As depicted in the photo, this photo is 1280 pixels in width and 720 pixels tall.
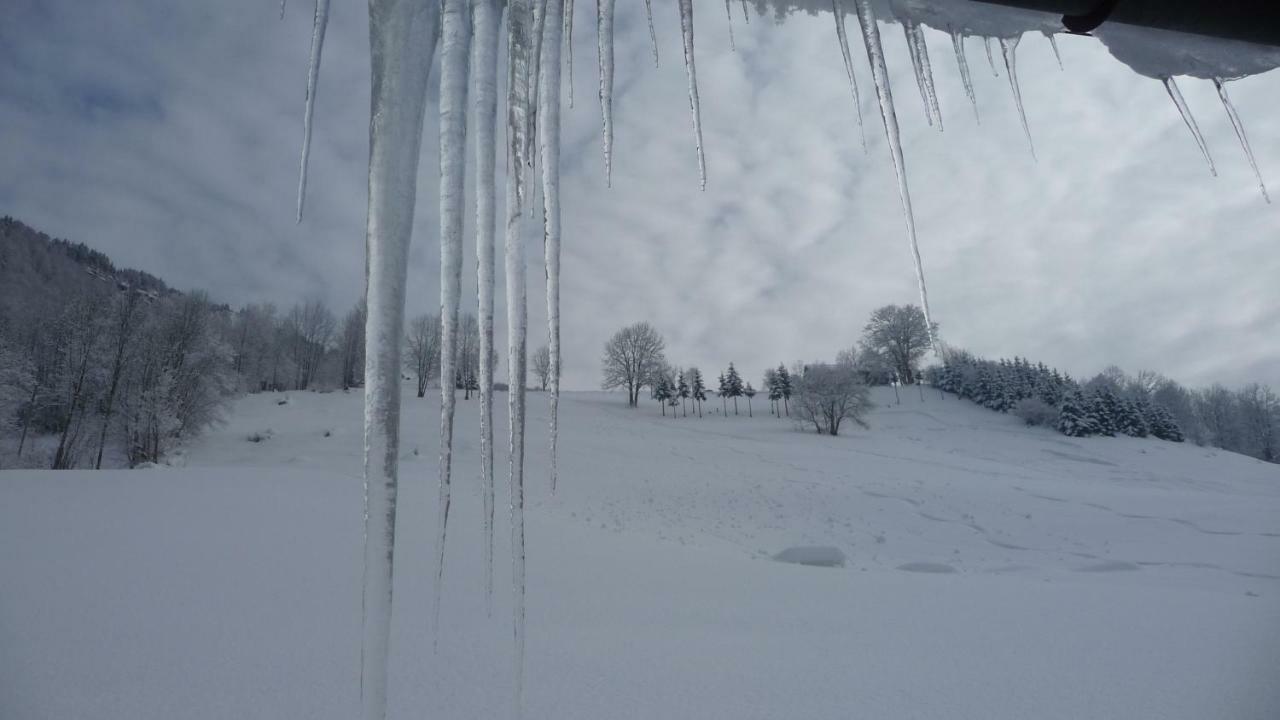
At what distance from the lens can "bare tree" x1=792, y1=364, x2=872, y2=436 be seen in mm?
32625

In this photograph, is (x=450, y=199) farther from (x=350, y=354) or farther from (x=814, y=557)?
(x=350, y=354)

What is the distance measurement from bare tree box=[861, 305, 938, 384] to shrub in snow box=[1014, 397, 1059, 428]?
11496 mm

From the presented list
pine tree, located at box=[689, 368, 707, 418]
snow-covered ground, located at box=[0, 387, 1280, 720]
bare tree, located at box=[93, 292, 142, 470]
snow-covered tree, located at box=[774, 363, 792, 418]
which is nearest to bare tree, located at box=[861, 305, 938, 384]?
snow-covered tree, located at box=[774, 363, 792, 418]

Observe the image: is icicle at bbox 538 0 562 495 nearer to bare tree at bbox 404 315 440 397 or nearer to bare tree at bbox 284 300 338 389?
bare tree at bbox 404 315 440 397

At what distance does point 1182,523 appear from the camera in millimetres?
12148

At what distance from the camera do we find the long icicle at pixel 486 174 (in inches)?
51.4

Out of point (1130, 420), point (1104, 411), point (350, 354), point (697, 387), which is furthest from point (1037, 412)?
point (350, 354)

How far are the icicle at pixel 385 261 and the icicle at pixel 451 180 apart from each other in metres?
0.06

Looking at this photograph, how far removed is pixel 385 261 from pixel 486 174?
16.2 inches

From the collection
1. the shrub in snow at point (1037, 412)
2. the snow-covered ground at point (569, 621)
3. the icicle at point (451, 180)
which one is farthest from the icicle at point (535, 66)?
the shrub in snow at point (1037, 412)

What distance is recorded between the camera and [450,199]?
1311 mm

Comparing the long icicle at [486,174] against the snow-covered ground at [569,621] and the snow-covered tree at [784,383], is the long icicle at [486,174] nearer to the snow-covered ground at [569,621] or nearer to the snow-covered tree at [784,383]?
the snow-covered ground at [569,621]

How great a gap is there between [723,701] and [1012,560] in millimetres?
9817

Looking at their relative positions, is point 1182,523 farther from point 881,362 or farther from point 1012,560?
point 881,362
